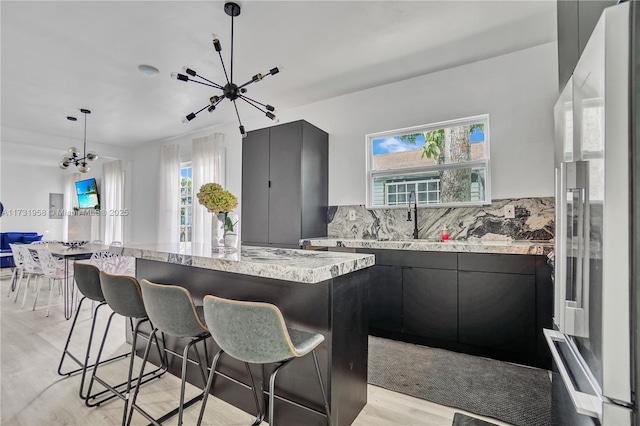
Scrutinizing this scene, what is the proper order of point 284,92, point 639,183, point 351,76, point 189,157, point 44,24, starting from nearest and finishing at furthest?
point 639,183 → point 44,24 → point 351,76 → point 284,92 → point 189,157

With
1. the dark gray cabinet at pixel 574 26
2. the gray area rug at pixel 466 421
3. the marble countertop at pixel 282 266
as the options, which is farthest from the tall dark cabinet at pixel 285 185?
the dark gray cabinet at pixel 574 26

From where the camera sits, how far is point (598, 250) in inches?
32.5

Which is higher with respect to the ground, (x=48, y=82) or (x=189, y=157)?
Result: (x=48, y=82)

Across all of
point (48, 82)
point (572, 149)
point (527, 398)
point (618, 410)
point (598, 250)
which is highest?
point (48, 82)

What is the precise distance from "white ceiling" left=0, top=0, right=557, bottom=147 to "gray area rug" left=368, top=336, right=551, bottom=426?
108 inches

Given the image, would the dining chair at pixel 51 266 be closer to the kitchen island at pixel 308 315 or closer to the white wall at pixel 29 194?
the kitchen island at pixel 308 315

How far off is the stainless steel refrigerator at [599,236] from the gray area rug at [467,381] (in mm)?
977

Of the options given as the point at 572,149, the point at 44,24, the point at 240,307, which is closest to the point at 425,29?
the point at 572,149

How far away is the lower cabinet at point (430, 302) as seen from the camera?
2588mm

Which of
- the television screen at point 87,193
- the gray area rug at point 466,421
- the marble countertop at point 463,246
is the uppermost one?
the television screen at point 87,193

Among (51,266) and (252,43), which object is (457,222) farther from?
(51,266)

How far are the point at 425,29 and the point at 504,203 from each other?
1739mm

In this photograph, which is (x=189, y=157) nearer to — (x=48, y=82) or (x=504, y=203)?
(x=48, y=82)

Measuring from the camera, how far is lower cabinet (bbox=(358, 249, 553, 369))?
2.29 meters
